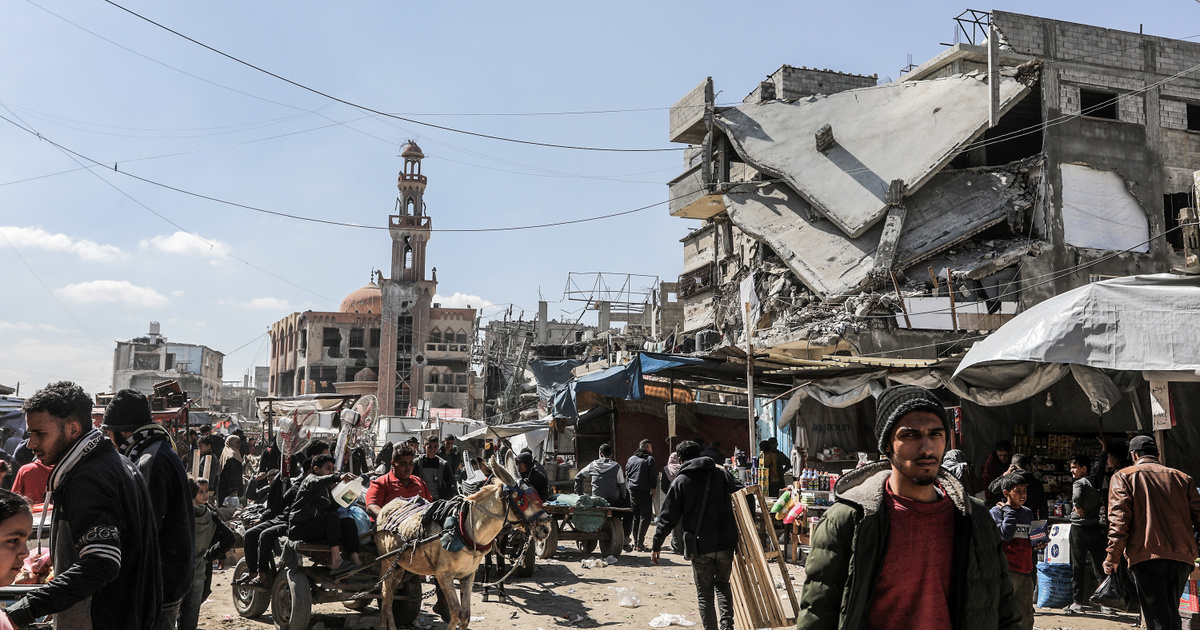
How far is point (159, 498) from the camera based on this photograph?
4.11m

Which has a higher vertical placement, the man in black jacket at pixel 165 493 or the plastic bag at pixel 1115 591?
the man in black jacket at pixel 165 493

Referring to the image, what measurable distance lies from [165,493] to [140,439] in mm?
436

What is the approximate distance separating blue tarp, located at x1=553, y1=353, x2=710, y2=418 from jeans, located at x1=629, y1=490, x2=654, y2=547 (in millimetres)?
1693

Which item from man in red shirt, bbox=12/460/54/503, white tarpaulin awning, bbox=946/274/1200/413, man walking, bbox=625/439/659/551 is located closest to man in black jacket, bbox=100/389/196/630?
man in red shirt, bbox=12/460/54/503

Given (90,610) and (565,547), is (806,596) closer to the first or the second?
(90,610)

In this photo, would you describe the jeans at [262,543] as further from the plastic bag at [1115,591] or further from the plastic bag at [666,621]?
the plastic bag at [1115,591]

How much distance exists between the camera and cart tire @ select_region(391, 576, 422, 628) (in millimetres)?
8461

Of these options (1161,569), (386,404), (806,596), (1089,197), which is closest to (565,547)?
(1161,569)

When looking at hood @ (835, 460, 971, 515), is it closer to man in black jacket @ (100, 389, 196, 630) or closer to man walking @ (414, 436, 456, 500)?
man in black jacket @ (100, 389, 196, 630)

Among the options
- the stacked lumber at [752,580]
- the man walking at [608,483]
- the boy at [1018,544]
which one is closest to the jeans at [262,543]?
the stacked lumber at [752,580]

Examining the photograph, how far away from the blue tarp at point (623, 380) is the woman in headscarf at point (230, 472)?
6.17 meters

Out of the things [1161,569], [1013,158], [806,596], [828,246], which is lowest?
[1161,569]

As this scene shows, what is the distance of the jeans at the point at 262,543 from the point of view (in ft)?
26.7

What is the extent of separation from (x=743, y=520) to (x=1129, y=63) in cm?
2126
